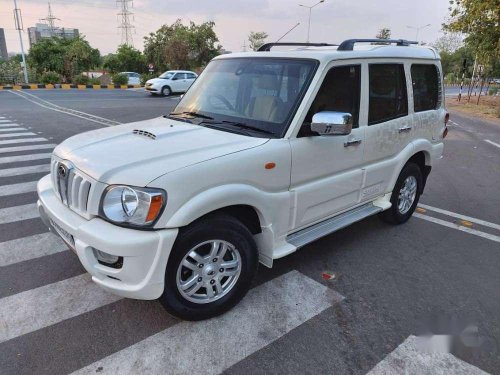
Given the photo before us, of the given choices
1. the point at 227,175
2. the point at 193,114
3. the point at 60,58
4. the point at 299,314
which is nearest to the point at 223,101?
the point at 193,114

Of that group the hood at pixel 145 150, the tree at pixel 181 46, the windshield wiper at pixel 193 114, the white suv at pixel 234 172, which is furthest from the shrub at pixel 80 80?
the hood at pixel 145 150

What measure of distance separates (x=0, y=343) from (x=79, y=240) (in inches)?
36.8

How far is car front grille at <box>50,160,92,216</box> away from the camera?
2.72 metres

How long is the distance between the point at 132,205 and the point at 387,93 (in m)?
2.95

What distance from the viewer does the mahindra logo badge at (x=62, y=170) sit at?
9.72ft

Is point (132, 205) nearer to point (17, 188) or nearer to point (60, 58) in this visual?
point (17, 188)

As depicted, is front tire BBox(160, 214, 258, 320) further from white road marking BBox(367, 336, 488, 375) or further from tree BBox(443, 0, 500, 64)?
tree BBox(443, 0, 500, 64)

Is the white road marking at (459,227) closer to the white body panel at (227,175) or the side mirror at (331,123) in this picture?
the white body panel at (227,175)

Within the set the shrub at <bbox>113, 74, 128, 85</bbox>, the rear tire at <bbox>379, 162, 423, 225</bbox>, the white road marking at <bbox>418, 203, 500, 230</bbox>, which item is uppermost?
the rear tire at <bbox>379, 162, 423, 225</bbox>

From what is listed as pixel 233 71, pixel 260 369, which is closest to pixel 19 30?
pixel 233 71

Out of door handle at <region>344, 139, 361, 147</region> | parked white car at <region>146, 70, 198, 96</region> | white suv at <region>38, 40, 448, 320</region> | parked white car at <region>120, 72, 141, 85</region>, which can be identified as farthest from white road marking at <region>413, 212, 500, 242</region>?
parked white car at <region>120, 72, 141, 85</region>

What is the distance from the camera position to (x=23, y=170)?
22.9 ft

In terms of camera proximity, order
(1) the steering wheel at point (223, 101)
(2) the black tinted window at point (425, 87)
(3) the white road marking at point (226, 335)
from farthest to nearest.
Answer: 1. (2) the black tinted window at point (425, 87)
2. (1) the steering wheel at point (223, 101)
3. (3) the white road marking at point (226, 335)

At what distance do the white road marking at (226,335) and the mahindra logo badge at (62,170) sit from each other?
1359mm
